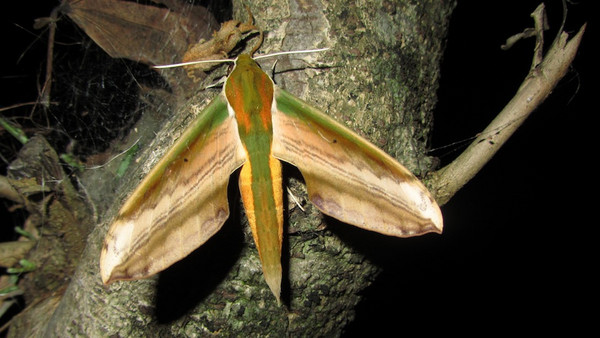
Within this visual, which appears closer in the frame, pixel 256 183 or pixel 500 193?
pixel 256 183

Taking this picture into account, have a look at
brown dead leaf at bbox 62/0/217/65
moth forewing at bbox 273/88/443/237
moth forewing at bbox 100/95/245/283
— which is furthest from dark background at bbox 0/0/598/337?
moth forewing at bbox 100/95/245/283

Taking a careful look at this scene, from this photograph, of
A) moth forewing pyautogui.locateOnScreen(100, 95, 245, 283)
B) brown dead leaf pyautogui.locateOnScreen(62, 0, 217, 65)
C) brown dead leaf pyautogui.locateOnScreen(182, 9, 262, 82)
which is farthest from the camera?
brown dead leaf pyautogui.locateOnScreen(62, 0, 217, 65)

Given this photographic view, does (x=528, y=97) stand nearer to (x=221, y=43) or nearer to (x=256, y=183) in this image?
(x=256, y=183)

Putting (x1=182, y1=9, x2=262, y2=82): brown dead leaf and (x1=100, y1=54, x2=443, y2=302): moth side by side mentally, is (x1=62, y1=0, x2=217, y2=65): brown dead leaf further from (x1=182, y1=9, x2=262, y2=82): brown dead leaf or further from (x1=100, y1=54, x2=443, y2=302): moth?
(x1=100, y1=54, x2=443, y2=302): moth

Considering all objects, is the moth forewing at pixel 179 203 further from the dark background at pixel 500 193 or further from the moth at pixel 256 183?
the dark background at pixel 500 193

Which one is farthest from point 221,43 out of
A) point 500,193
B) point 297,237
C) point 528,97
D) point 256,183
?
point 500,193

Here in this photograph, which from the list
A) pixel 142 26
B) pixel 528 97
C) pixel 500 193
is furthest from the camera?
pixel 500 193

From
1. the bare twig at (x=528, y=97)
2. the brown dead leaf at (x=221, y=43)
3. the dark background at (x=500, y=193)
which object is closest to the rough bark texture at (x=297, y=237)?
the brown dead leaf at (x=221, y=43)
